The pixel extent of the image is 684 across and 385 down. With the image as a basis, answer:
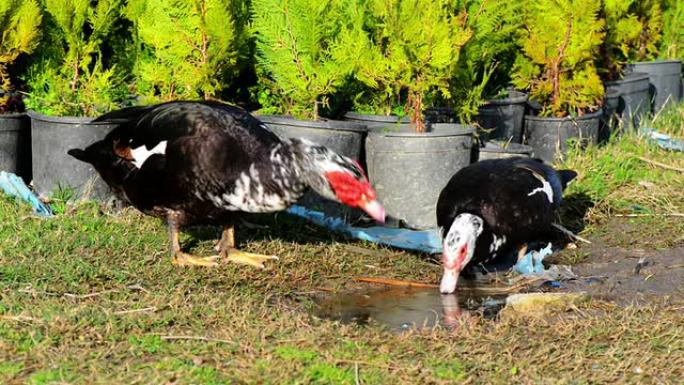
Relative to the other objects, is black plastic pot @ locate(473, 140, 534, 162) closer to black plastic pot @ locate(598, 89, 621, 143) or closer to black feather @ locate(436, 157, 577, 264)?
black feather @ locate(436, 157, 577, 264)

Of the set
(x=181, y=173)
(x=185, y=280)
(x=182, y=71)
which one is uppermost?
(x=182, y=71)

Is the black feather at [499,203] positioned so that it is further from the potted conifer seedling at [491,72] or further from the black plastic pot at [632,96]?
the black plastic pot at [632,96]

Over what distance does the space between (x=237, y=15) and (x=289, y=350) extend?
3.39m

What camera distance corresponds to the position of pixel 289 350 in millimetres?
4055

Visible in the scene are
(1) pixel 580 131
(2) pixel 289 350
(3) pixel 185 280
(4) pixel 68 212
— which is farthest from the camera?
(1) pixel 580 131

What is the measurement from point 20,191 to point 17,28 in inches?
44.3

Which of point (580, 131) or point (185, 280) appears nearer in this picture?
point (185, 280)

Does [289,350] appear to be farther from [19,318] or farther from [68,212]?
[68,212]

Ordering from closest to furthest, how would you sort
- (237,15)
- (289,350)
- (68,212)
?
(289,350) → (68,212) → (237,15)

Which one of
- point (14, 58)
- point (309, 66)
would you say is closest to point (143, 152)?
point (309, 66)

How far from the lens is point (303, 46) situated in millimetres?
6574

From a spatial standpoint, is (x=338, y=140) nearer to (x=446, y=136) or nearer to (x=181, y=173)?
(x=446, y=136)

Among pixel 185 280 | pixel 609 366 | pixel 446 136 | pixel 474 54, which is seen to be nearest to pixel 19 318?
pixel 185 280

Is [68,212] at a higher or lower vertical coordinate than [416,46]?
lower
